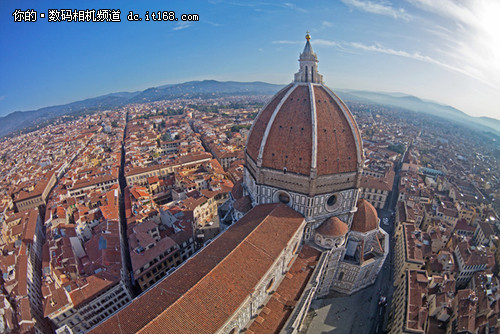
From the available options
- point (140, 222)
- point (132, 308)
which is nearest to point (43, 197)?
point (140, 222)

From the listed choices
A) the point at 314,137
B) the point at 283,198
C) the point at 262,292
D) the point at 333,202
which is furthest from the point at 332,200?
the point at 262,292

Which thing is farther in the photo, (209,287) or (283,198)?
(283,198)

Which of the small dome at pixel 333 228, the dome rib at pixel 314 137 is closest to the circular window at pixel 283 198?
the small dome at pixel 333 228

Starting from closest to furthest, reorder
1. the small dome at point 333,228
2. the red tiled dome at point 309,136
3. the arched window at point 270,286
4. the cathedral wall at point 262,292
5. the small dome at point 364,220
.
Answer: the cathedral wall at point 262,292
the arched window at point 270,286
the red tiled dome at point 309,136
the small dome at point 333,228
the small dome at point 364,220

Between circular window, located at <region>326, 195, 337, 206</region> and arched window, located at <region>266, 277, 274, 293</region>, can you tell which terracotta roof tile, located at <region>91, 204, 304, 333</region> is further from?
circular window, located at <region>326, 195, 337, 206</region>

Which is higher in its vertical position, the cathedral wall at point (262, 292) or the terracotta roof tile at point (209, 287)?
the terracotta roof tile at point (209, 287)

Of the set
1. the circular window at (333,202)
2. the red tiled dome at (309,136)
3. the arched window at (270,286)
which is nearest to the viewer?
the arched window at (270,286)

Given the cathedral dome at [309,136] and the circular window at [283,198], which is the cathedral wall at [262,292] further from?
the cathedral dome at [309,136]

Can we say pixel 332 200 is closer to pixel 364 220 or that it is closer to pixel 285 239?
pixel 364 220
